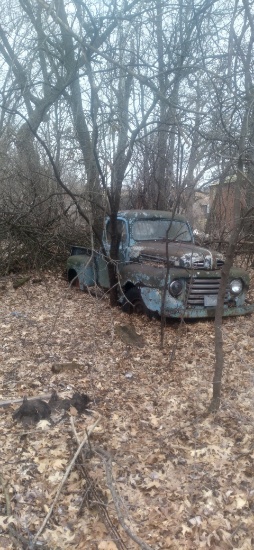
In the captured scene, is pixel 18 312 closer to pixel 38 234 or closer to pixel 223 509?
pixel 38 234

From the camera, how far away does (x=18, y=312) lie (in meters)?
7.44

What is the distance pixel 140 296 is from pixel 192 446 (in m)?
2.95

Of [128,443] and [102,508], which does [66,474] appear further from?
[128,443]

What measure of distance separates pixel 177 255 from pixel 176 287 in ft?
1.72

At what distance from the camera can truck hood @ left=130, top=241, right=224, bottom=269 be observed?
667 centimetres

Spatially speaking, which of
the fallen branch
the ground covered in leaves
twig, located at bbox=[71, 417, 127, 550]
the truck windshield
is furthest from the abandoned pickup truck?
twig, located at bbox=[71, 417, 127, 550]

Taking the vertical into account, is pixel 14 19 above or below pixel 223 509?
A: above

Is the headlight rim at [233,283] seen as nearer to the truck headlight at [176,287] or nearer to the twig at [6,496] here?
the truck headlight at [176,287]

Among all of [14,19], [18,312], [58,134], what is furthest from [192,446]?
[14,19]

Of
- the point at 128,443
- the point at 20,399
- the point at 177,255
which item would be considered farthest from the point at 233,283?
the point at 20,399

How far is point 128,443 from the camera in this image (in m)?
4.13

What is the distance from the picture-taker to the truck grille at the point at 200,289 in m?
6.57

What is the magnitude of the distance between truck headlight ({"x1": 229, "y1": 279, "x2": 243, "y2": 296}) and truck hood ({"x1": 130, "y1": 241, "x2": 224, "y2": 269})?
0.31 metres

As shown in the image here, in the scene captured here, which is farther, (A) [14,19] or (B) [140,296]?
(A) [14,19]
